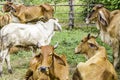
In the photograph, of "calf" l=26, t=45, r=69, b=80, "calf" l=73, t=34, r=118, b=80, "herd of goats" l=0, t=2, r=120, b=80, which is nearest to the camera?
"calf" l=26, t=45, r=69, b=80

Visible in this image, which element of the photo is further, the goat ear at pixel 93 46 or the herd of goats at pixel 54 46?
the goat ear at pixel 93 46

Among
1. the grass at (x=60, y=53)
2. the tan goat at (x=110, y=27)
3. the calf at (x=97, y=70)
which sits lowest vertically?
the grass at (x=60, y=53)

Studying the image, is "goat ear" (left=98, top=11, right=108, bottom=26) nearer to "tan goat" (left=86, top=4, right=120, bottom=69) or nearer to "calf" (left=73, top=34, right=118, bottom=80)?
"tan goat" (left=86, top=4, right=120, bottom=69)

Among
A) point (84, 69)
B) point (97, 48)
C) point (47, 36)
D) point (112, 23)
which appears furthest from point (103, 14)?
point (84, 69)

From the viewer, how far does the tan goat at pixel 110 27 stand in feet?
30.3

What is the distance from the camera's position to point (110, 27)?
948 cm

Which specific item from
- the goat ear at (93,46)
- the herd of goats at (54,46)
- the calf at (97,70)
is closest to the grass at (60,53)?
the herd of goats at (54,46)

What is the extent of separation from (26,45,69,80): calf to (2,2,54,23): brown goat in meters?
7.44

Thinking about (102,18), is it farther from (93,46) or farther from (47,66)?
(47,66)

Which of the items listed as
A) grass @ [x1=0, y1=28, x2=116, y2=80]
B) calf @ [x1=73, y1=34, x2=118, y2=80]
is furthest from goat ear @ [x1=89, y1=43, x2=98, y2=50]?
grass @ [x1=0, y1=28, x2=116, y2=80]

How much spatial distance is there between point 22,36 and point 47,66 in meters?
3.39

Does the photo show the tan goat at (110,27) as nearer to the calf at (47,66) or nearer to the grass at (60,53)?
the grass at (60,53)

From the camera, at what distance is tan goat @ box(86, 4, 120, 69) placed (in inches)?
363

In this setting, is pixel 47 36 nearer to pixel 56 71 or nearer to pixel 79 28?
pixel 56 71
